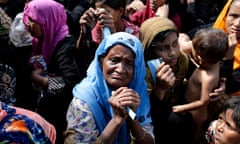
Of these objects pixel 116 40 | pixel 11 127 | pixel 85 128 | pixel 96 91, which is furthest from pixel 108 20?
pixel 11 127

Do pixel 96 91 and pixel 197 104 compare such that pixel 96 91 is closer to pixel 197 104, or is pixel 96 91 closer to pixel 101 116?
pixel 101 116

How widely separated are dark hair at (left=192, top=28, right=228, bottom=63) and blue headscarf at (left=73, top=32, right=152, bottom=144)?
0.55 m

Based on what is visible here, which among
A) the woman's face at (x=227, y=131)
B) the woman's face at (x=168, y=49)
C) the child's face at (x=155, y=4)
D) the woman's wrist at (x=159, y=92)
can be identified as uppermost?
the child's face at (x=155, y=4)

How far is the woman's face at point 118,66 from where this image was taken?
2.11 metres

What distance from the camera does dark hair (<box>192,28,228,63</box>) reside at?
252 cm

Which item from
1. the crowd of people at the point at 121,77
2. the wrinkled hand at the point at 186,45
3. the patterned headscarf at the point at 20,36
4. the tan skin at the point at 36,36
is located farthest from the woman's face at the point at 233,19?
the patterned headscarf at the point at 20,36

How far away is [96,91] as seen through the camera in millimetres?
2113

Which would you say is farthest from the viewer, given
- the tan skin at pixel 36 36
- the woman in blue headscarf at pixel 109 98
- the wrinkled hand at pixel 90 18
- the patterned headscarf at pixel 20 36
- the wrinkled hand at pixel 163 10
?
the wrinkled hand at pixel 163 10

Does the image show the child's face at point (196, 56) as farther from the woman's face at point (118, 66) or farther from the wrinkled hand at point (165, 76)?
the woman's face at point (118, 66)

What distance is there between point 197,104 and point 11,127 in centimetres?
147

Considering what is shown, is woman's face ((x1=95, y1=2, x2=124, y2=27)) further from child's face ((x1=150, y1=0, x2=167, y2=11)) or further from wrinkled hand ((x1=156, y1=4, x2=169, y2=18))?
wrinkled hand ((x1=156, y1=4, x2=169, y2=18))

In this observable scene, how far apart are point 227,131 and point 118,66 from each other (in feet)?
2.30

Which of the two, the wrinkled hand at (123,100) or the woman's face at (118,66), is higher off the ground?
the woman's face at (118,66)

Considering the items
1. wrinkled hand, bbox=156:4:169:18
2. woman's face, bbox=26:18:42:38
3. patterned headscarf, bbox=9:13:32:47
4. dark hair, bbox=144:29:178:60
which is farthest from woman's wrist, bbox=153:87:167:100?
wrinkled hand, bbox=156:4:169:18
